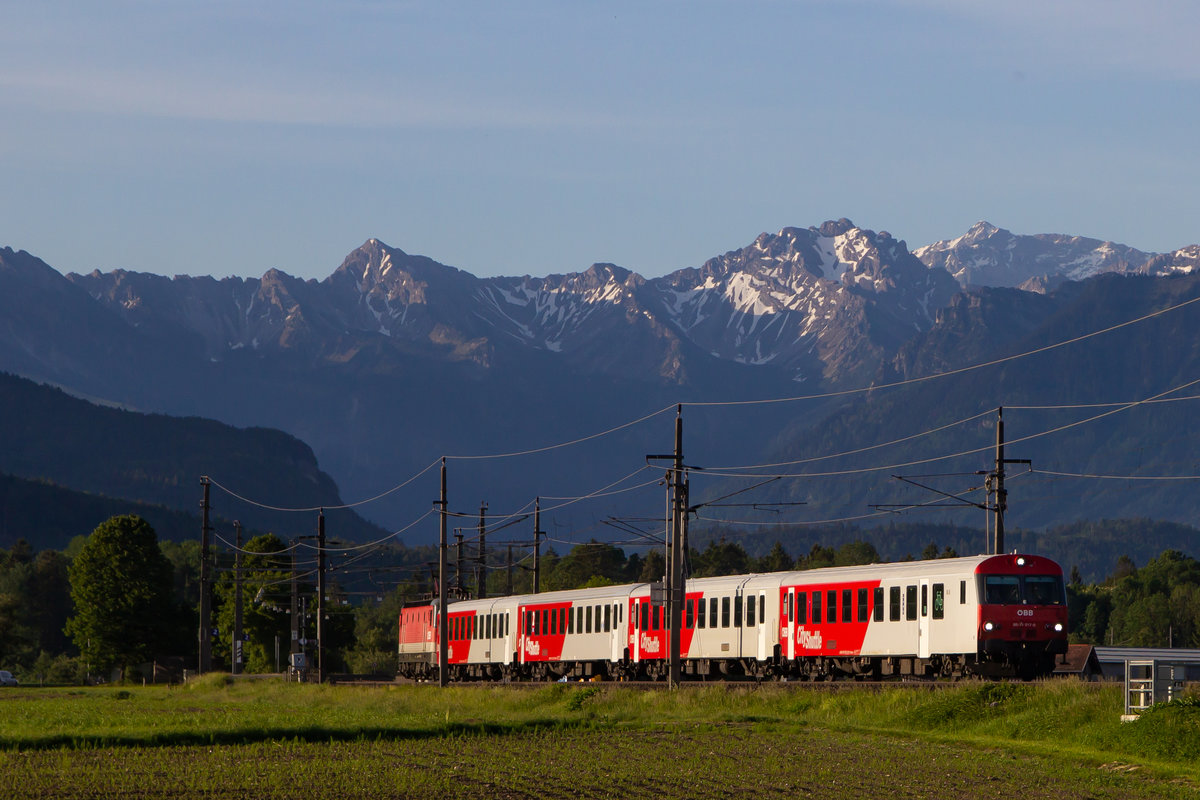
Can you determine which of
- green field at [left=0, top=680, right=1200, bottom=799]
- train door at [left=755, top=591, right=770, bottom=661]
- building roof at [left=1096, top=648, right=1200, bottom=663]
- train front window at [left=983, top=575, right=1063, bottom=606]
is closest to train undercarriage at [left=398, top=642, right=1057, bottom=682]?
train door at [left=755, top=591, right=770, bottom=661]

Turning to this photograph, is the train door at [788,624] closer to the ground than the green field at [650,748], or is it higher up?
higher up

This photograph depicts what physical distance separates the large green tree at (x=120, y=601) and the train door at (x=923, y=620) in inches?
2959

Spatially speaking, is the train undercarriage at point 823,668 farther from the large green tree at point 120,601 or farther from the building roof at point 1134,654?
the large green tree at point 120,601

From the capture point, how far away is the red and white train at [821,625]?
48.2m

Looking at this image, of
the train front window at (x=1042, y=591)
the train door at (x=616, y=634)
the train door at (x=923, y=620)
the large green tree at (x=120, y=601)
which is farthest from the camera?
the large green tree at (x=120, y=601)

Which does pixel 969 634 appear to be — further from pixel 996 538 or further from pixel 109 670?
pixel 109 670

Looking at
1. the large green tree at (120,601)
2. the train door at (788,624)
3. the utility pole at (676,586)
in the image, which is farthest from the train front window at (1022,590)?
the large green tree at (120,601)

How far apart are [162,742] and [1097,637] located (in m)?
167

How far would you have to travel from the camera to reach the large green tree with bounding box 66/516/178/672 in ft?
372

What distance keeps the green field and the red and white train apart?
499 centimetres

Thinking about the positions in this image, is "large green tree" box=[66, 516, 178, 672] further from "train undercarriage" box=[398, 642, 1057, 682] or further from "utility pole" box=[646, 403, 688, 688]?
"utility pole" box=[646, 403, 688, 688]

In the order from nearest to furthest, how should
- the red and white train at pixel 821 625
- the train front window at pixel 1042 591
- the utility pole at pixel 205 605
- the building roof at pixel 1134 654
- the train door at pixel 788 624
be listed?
the red and white train at pixel 821 625 < the train front window at pixel 1042 591 < the train door at pixel 788 624 < the building roof at pixel 1134 654 < the utility pole at pixel 205 605

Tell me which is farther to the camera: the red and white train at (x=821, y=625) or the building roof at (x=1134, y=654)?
the building roof at (x=1134, y=654)

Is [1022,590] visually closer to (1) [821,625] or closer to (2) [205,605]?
(1) [821,625]
